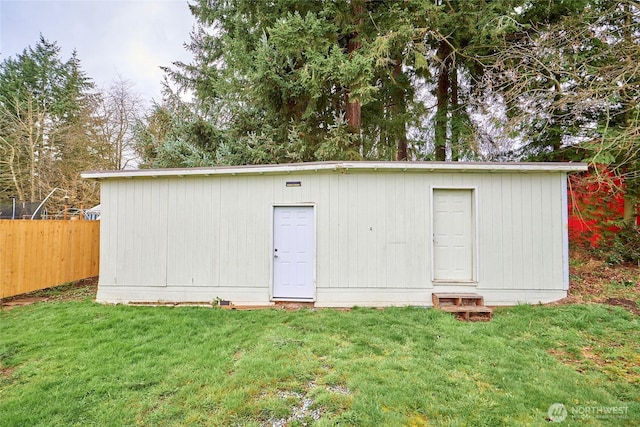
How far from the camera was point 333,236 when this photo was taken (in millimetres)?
5074

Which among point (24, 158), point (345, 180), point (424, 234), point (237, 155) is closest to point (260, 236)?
point (345, 180)

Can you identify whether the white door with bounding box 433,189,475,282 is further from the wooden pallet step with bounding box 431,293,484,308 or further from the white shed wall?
the wooden pallet step with bounding box 431,293,484,308

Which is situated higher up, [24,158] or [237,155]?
[24,158]

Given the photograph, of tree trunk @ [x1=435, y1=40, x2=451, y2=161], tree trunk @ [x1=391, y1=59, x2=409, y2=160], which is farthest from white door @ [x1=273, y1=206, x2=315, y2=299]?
tree trunk @ [x1=435, y1=40, x2=451, y2=161]

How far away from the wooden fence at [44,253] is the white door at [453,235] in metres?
7.69

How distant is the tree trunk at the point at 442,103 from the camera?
829 cm

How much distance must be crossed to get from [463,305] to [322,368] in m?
2.90

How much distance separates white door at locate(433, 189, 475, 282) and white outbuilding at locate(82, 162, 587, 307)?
2 centimetres

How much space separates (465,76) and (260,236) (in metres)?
7.98

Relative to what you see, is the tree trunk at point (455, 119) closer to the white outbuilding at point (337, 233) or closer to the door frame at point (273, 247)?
the white outbuilding at point (337, 233)

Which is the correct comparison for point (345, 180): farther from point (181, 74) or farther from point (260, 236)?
point (181, 74)

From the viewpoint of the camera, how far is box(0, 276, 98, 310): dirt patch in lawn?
17.5ft

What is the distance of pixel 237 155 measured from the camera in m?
8.16

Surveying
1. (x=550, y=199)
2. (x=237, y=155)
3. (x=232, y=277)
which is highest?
(x=237, y=155)
